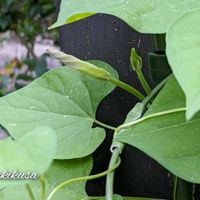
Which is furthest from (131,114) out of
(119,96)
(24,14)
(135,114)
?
(24,14)

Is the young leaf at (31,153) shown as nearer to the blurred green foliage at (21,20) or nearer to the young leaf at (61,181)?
the young leaf at (61,181)

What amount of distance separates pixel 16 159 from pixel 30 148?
0.01 m

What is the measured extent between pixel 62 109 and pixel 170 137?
135 millimetres

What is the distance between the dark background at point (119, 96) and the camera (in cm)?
53

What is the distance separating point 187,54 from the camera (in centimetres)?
27

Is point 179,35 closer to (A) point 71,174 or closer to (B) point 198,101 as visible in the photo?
(B) point 198,101

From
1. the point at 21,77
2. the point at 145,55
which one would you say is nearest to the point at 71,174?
the point at 145,55

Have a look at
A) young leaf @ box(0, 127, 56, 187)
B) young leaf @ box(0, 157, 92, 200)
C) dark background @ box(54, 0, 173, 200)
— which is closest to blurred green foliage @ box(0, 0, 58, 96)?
dark background @ box(54, 0, 173, 200)

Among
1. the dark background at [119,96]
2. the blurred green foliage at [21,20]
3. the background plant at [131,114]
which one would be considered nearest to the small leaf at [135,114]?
the background plant at [131,114]

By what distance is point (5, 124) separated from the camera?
0.41m

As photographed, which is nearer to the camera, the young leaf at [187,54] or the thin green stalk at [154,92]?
the young leaf at [187,54]

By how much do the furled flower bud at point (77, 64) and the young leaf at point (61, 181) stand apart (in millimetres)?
82

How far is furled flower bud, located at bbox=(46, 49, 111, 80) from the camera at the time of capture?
0.38 meters

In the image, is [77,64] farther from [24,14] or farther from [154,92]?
[24,14]
